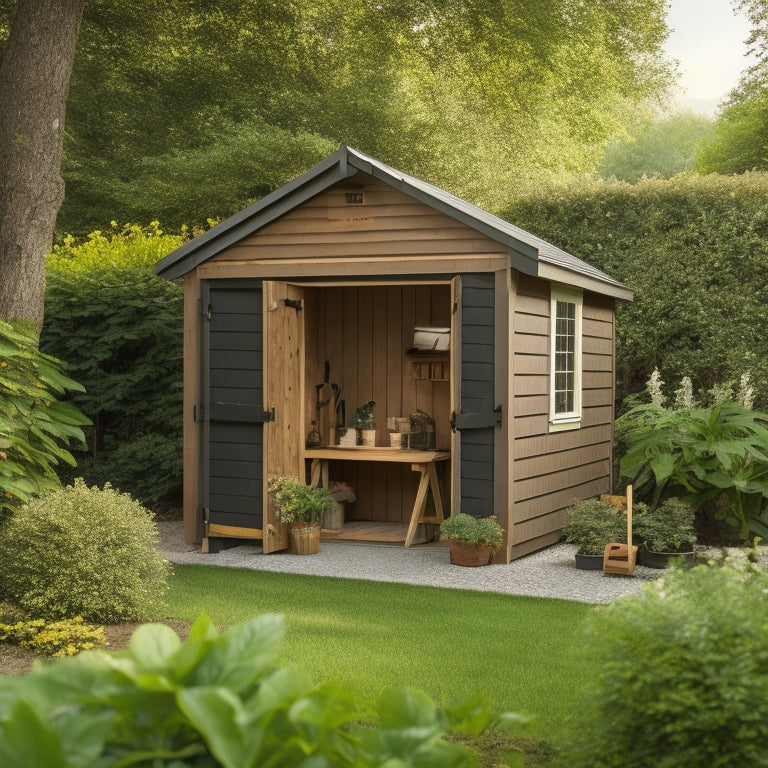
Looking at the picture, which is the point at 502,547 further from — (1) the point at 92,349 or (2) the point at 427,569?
(1) the point at 92,349

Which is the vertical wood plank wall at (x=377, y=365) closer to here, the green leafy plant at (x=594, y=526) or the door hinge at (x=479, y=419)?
the door hinge at (x=479, y=419)

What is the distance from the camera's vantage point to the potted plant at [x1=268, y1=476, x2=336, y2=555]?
914cm

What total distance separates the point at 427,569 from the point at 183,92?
1490 centimetres

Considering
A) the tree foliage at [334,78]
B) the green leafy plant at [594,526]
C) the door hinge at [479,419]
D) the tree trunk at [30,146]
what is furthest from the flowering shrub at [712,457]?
the tree foliage at [334,78]

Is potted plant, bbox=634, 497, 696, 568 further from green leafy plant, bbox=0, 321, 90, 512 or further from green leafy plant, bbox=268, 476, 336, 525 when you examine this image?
green leafy plant, bbox=0, 321, 90, 512

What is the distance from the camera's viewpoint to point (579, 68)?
21328mm

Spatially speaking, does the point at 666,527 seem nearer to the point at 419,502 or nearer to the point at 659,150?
the point at 419,502

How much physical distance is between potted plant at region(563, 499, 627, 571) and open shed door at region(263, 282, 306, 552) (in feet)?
8.45

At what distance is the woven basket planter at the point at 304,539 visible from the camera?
30.3ft

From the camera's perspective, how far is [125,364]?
480 inches

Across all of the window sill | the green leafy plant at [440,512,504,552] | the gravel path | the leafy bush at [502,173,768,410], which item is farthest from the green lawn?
the leafy bush at [502,173,768,410]

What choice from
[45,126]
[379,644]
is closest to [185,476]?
[45,126]

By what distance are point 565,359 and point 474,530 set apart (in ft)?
8.63

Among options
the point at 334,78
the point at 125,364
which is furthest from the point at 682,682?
the point at 334,78
